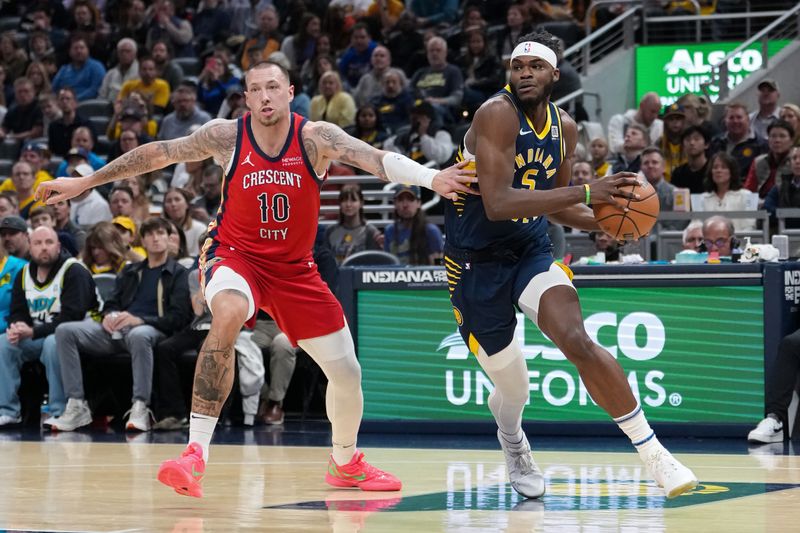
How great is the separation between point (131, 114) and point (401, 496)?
10.3 m

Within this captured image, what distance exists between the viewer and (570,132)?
21.3 ft

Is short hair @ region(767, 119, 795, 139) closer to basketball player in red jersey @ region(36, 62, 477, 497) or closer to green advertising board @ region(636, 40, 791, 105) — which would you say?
green advertising board @ region(636, 40, 791, 105)

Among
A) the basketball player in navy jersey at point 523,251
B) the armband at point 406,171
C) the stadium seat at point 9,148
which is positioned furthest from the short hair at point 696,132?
the stadium seat at point 9,148

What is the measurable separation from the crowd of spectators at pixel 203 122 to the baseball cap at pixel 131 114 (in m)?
0.05

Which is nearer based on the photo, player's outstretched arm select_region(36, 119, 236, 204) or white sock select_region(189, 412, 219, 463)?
white sock select_region(189, 412, 219, 463)

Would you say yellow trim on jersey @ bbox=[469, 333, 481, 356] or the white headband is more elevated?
the white headband

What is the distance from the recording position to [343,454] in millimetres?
6656

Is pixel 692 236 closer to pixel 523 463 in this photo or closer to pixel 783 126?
pixel 783 126

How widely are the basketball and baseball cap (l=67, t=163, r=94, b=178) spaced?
920 centimetres

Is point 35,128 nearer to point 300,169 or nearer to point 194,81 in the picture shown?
point 194,81

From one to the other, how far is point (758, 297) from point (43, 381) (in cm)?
641

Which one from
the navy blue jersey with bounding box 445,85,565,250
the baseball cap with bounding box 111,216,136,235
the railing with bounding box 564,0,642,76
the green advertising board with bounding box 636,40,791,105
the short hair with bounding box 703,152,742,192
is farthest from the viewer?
the railing with bounding box 564,0,642,76

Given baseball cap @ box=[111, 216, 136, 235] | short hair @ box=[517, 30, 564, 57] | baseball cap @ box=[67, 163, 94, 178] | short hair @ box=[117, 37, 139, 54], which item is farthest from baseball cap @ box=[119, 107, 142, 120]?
short hair @ box=[517, 30, 564, 57]

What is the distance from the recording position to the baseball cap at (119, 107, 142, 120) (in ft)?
51.1
